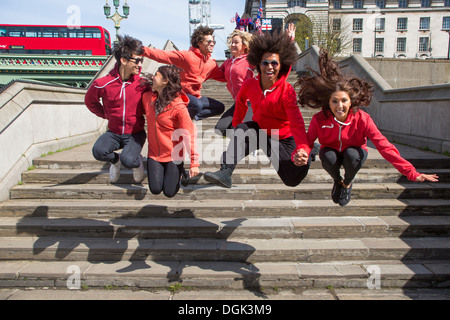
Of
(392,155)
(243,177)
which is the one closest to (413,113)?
(243,177)

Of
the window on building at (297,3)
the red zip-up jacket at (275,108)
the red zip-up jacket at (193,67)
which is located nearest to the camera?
the red zip-up jacket at (275,108)

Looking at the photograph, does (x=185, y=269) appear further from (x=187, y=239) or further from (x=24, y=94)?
(x=24, y=94)

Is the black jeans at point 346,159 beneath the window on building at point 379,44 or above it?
beneath

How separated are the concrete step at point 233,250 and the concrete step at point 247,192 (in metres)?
0.98

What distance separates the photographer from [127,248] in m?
4.93

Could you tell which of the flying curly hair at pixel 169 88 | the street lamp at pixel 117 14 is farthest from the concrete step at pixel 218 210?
the street lamp at pixel 117 14

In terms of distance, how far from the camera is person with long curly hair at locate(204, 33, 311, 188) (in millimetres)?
3803

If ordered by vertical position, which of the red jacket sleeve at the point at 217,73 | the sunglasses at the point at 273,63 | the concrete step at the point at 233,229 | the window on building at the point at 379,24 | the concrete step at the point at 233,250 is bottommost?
the concrete step at the point at 233,250

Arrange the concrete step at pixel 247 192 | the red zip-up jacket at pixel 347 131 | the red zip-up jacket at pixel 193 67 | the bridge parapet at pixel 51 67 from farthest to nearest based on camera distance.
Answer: the bridge parapet at pixel 51 67 → the concrete step at pixel 247 192 → the red zip-up jacket at pixel 193 67 → the red zip-up jacket at pixel 347 131

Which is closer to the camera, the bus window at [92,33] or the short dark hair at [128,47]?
the short dark hair at [128,47]

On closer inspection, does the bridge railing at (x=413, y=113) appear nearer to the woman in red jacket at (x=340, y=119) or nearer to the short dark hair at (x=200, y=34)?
the short dark hair at (x=200, y=34)

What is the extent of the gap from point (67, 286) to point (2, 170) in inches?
105

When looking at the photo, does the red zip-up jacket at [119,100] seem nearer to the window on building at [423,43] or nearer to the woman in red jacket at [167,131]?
the woman in red jacket at [167,131]

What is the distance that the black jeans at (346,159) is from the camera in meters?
3.59
